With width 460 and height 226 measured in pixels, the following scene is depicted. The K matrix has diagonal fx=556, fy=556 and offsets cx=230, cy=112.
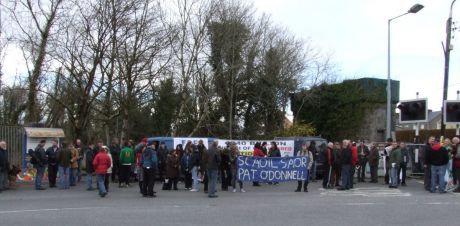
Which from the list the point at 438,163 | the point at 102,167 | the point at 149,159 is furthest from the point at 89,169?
the point at 438,163

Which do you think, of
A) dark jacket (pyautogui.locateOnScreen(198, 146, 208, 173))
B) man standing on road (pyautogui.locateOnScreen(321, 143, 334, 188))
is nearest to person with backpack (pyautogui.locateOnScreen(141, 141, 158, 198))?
dark jacket (pyautogui.locateOnScreen(198, 146, 208, 173))

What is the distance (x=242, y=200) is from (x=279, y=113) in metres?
29.4

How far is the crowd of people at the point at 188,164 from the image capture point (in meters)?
17.0

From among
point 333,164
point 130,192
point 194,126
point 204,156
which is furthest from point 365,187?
point 194,126

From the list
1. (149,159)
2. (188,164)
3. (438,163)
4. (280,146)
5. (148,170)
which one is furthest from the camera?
(280,146)

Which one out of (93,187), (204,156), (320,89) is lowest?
(93,187)

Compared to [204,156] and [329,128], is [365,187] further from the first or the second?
[329,128]

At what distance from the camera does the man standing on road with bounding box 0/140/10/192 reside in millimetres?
18234

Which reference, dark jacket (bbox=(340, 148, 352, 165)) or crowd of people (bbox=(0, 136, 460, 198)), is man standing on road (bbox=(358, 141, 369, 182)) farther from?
dark jacket (bbox=(340, 148, 352, 165))

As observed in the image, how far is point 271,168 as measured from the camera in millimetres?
20062

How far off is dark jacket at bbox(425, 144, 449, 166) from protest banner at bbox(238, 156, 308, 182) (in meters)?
4.15

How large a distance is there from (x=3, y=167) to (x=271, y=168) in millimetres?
9140

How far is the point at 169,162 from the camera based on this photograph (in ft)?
63.4

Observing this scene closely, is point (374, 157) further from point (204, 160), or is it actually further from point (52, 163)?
point (52, 163)
